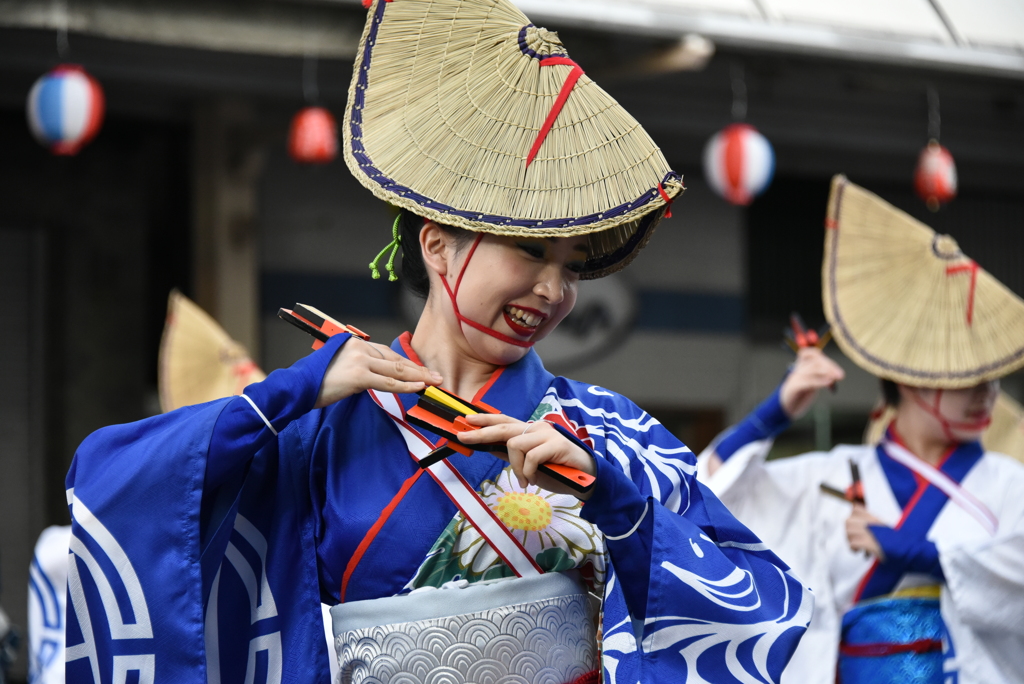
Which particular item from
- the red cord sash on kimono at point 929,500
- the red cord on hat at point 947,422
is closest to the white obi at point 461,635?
the red cord sash on kimono at point 929,500

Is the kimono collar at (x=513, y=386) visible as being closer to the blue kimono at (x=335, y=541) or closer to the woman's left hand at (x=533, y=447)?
the blue kimono at (x=335, y=541)

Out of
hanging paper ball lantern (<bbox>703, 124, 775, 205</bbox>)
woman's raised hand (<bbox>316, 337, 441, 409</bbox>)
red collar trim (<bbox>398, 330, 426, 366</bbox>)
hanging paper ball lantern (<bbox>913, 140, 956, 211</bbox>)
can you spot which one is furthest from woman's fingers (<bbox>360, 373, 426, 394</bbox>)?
hanging paper ball lantern (<bbox>913, 140, 956, 211</bbox>)

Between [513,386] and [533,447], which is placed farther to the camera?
[513,386]

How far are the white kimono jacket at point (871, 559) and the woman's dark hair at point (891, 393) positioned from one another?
0.66 feet

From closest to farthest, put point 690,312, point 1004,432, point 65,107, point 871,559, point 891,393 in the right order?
point 871,559 < point 891,393 < point 65,107 < point 1004,432 < point 690,312

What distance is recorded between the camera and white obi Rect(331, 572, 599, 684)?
2.08 meters

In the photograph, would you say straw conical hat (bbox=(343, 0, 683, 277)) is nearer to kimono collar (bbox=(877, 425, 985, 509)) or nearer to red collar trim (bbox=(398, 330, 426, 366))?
red collar trim (bbox=(398, 330, 426, 366))

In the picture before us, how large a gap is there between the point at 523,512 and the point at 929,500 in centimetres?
248

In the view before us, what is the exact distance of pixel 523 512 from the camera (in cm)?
213

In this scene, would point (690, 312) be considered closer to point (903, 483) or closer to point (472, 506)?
point (903, 483)

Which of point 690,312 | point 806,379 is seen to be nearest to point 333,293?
point 690,312

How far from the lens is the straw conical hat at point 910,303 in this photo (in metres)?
4.15

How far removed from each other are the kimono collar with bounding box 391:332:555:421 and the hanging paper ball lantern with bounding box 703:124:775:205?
4092 millimetres

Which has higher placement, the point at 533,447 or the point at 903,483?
the point at 533,447
